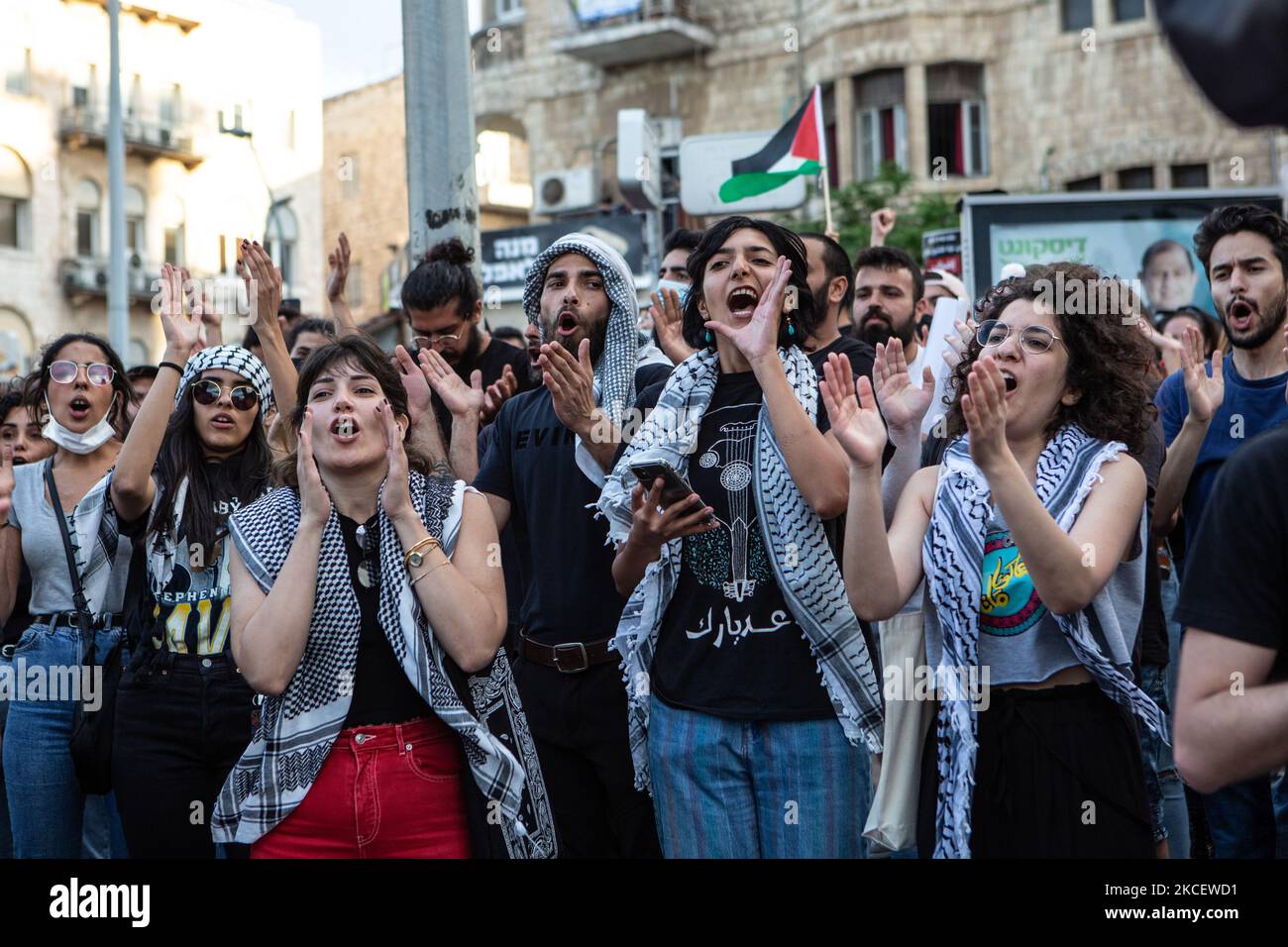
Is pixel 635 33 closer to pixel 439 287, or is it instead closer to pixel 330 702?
pixel 439 287

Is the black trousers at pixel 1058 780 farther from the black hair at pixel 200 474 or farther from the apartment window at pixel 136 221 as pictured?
the apartment window at pixel 136 221

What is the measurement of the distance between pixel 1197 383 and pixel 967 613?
191cm

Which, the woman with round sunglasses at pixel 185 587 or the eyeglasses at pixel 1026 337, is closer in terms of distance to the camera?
the eyeglasses at pixel 1026 337

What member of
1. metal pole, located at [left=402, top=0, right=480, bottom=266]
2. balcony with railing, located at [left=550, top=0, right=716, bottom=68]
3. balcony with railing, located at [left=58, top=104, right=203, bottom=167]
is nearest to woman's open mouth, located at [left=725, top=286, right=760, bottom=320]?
metal pole, located at [left=402, top=0, right=480, bottom=266]

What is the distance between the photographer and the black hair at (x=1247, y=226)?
16.6ft

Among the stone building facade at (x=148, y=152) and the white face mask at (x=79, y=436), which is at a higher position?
the stone building facade at (x=148, y=152)

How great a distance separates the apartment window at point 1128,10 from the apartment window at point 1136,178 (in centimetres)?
239

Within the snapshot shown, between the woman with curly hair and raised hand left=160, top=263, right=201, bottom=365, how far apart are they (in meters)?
2.52

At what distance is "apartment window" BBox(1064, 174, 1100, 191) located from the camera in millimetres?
23719

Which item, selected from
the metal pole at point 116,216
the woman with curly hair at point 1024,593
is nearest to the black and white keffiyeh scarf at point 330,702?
the woman with curly hair at point 1024,593

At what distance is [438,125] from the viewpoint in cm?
634
